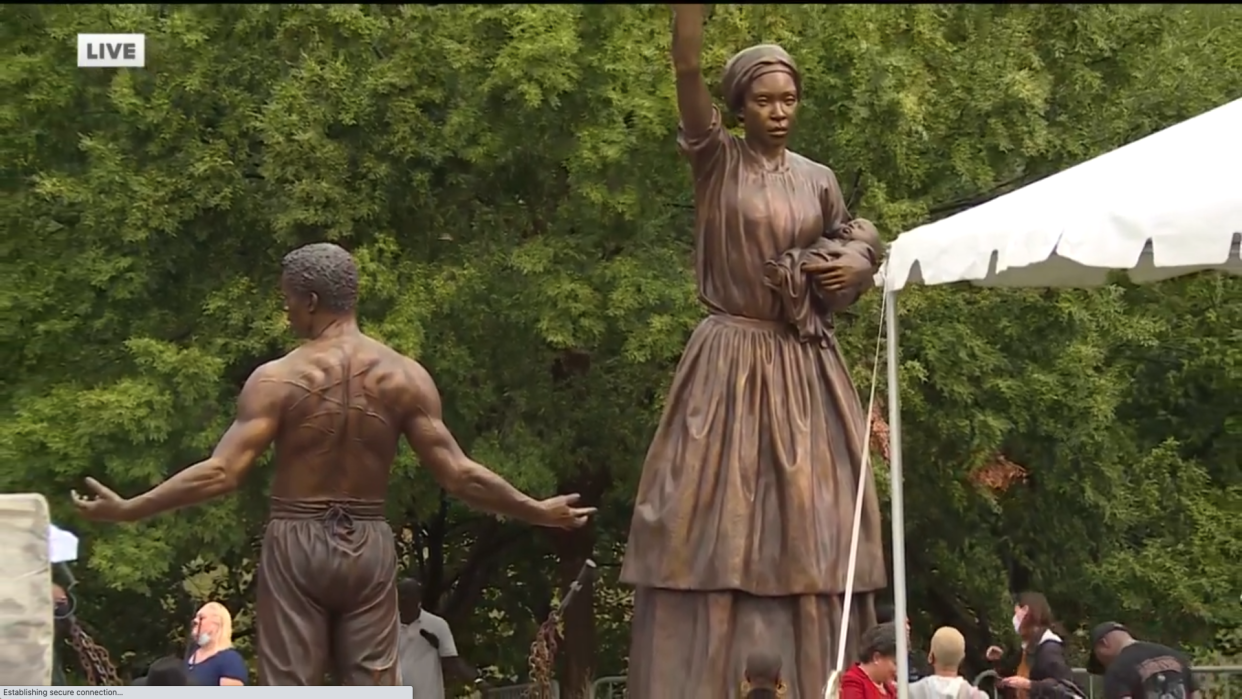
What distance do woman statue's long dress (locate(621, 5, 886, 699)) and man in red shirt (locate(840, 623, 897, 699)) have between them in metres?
0.14

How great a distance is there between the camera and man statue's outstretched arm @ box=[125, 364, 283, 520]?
6359 mm

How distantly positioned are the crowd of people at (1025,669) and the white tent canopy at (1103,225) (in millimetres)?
94

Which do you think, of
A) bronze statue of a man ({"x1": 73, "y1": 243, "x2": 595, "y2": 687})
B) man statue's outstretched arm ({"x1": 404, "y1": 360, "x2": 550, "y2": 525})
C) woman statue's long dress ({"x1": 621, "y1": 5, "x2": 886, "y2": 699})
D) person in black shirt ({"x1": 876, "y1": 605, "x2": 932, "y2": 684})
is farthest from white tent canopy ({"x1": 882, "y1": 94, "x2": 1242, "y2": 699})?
bronze statue of a man ({"x1": 73, "y1": 243, "x2": 595, "y2": 687})

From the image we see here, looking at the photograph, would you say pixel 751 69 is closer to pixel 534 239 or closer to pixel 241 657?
pixel 241 657

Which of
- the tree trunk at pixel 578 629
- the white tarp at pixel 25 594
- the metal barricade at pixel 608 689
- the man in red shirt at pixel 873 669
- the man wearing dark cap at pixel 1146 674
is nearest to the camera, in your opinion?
the white tarp at pixel 25 594

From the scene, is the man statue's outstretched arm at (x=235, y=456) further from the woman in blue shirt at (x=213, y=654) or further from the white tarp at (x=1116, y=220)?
the white tarp at (x=1116, y=220)

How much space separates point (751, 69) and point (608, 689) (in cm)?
799

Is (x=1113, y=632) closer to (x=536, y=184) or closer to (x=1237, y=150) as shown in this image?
(x=1237, y=150)

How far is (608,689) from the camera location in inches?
572

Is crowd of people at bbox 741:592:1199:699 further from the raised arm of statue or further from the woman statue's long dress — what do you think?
the raised arm of statue

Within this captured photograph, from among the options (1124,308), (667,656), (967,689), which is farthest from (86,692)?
(1124,308)

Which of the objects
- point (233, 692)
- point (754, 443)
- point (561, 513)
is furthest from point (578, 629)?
point (233, 692)

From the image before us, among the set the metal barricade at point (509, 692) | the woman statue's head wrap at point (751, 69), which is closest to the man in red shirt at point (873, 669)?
the woman statue's head wrap at point (751, 69)

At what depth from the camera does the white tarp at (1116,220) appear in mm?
6543
